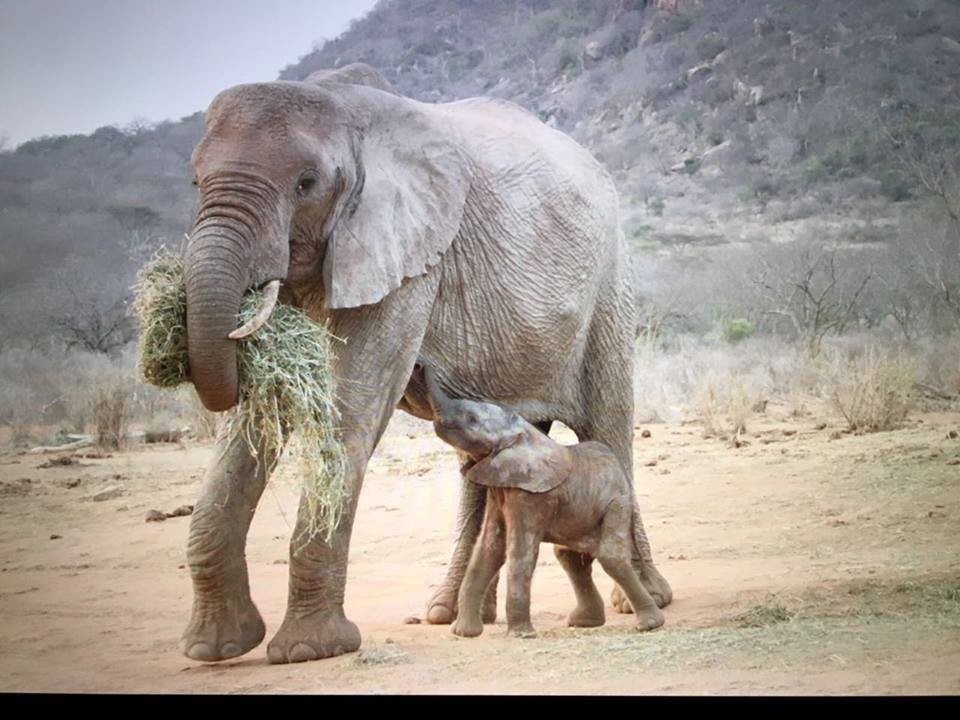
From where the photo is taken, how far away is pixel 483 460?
5.85 meters

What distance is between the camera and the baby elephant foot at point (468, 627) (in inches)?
233

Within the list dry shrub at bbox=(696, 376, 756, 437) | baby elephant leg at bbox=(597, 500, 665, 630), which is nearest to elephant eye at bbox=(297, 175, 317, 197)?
baby elephant leg at bbox=(597, 500, 665, 630)

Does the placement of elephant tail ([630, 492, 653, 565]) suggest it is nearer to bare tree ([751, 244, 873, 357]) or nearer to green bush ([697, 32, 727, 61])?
bare tree ([751, 244, 873, 357])

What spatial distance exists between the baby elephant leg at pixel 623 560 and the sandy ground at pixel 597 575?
16cm

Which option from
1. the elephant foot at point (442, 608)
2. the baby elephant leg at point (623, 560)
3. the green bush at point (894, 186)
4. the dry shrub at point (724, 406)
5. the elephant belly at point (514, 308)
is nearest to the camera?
the baby elephant leg at point (623, 560)

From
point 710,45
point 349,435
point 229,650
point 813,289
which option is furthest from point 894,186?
point 229,650

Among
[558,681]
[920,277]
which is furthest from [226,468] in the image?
[920,277]

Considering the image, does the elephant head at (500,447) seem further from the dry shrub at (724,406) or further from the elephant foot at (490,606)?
the dry shrub at (724,406)

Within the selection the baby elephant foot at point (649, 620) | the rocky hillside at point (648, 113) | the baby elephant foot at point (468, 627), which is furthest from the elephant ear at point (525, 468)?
the rocky hillside at point (648, 113)

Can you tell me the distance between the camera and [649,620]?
598 centimetres

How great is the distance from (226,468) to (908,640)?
2733 millimetres

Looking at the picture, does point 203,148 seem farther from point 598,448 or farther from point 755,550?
point 755,550
